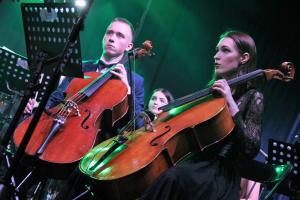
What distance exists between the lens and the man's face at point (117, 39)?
357 centimetres

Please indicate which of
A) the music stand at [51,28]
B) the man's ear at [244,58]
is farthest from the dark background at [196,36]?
the music stand at [51,28]

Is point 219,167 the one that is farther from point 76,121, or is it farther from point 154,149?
point 76,121

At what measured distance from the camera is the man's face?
3.57 meters

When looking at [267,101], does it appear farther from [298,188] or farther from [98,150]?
[98,150]

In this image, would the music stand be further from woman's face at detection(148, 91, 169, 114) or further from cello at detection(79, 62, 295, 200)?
woman's face at detection(148, 91, 169, 114)

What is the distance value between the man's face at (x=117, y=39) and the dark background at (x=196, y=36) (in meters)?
2.37

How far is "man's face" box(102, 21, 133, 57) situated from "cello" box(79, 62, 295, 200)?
1.21 m

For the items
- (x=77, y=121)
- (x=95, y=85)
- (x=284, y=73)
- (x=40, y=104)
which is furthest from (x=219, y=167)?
(x=40, y=104)

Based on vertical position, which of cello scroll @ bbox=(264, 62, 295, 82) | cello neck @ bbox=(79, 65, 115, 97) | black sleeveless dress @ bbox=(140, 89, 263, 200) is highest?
cello scroll @ bbox=(264, 62, 295, 82)

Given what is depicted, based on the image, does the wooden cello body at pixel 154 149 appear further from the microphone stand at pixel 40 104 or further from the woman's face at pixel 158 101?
the woman's face at pixel 158 101

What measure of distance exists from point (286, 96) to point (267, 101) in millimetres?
270

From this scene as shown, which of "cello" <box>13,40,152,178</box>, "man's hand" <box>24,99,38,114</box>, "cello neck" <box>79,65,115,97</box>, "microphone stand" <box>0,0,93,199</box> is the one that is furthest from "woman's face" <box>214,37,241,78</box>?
"man's hand" <box>24,99,38,114</box>

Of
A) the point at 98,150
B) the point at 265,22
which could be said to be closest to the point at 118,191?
the point at 98,150

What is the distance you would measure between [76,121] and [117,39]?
48.2 inches
